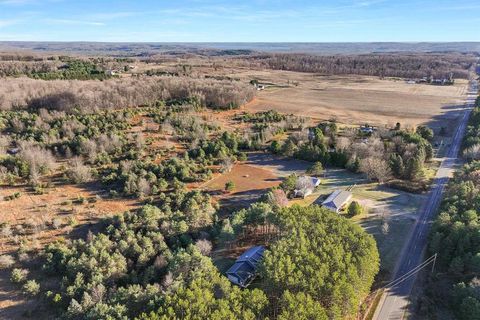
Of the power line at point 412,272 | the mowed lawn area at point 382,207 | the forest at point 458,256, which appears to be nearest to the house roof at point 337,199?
the mowed lawn area at point 382,207

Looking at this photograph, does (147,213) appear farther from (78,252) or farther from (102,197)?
(102,197)

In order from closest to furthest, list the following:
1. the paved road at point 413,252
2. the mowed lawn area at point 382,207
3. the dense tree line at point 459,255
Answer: the dense tree line at point 459,255
the paved road at point 413,252
the mowed lawn area at point 382,207

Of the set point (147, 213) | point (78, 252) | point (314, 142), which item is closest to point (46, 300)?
point (78, 252)

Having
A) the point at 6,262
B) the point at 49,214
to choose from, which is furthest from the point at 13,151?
the point at 6,262

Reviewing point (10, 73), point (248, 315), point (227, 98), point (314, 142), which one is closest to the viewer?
point (248, 315)

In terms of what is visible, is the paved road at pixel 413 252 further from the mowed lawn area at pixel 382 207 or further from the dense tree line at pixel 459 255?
the dense tree line at pixel 459 255
